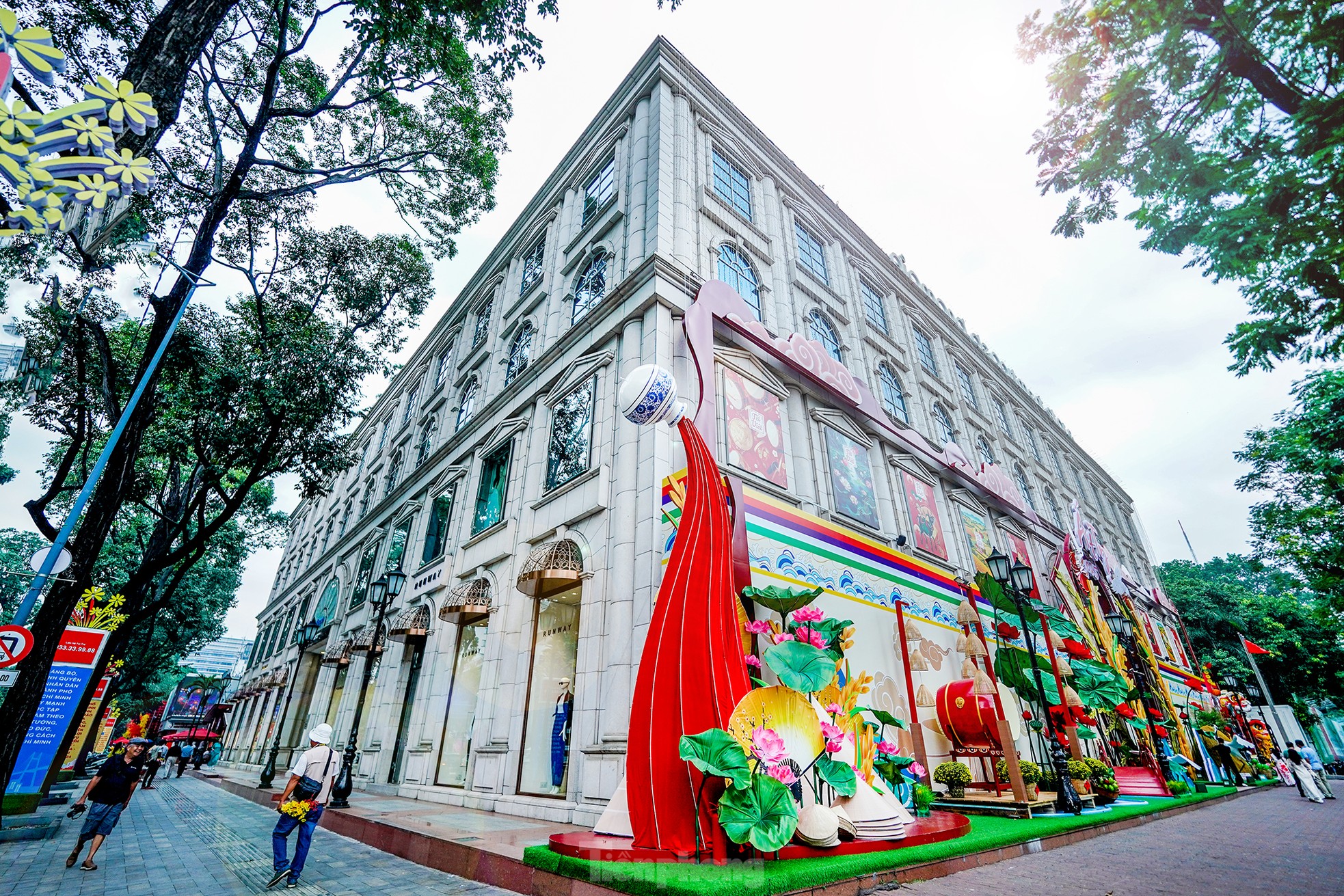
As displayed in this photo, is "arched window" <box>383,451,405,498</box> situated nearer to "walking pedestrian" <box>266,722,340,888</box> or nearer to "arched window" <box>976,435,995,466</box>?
"walking pedestrian" <box>266,722,340,888</box>

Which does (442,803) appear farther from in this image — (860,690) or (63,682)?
(860,690)

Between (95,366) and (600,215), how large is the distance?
12.3 metres

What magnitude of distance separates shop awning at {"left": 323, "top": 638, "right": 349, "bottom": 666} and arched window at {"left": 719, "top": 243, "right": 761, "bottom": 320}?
14.0 meters

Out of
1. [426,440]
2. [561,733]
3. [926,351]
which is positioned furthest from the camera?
[926,351]

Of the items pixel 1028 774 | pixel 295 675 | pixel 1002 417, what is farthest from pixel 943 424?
pixel 295 675

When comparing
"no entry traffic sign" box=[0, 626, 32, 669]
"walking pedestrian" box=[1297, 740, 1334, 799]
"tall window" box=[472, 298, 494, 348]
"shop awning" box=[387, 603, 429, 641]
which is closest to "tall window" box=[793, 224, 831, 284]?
"tall window" box=[472, 298, 494, 348]

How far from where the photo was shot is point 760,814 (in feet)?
13.8

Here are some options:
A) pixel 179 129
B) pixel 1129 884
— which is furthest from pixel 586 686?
pixel 179 129

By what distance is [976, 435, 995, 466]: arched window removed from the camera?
20547mm

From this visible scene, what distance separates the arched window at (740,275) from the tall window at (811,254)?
306 centimetres

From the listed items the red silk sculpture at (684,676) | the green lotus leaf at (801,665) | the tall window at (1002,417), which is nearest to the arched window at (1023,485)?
the tall window at (1002,417)

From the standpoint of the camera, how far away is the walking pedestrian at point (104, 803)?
19.7ft

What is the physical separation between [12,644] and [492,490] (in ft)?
25.1

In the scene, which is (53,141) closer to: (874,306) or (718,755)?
(718,755)
